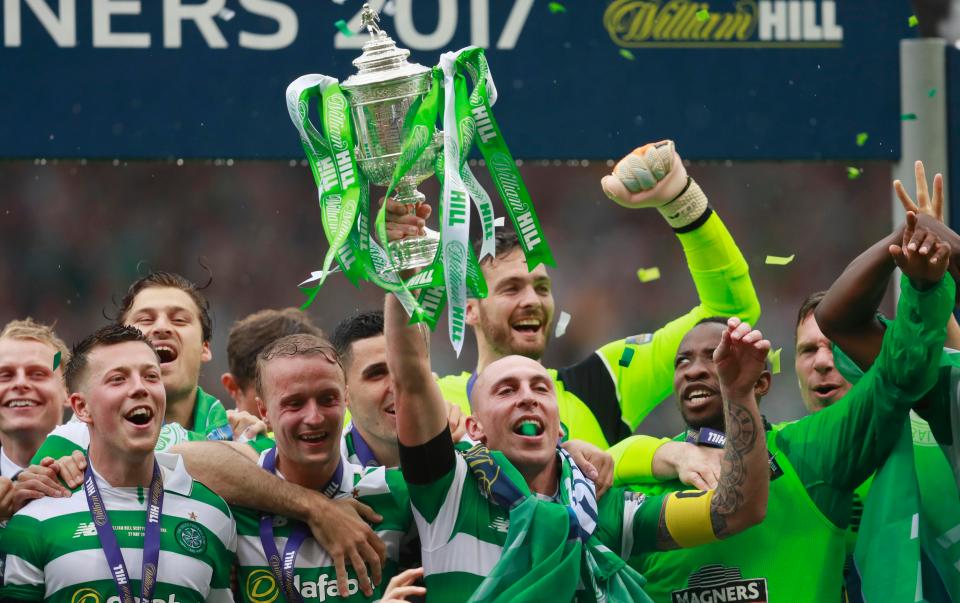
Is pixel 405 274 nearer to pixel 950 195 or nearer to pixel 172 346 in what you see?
pixel 172 346

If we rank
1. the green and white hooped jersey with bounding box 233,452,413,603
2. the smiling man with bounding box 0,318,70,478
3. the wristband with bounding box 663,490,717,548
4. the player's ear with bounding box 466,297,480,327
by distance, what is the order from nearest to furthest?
the green and white hooped jersey with bounding box 233,452,413,603 < the wristband with bounding box 663,490,717,548 < the smiling man with bounding box 0,318,70,478 < the player's ear with bounding box 466,297,480,327

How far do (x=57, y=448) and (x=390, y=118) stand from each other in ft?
4.17

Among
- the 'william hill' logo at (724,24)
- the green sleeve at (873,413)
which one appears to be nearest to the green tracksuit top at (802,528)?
the green sleeve at (873,413)

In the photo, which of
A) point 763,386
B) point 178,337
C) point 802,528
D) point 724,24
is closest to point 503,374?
point 763,386

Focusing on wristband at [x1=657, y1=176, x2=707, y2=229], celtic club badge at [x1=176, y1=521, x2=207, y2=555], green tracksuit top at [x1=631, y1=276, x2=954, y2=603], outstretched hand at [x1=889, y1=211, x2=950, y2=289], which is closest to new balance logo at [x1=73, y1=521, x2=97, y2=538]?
celtic club badge at [x1=176, y1=521, x2=207, y2=555]

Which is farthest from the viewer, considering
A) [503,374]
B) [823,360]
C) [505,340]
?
[505,340]

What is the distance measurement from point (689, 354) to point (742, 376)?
1.97 feet

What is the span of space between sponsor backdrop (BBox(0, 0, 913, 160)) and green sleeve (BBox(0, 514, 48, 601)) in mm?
2760

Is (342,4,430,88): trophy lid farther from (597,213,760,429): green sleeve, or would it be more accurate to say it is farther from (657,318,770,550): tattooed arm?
(597,213,760,429): green sleeve

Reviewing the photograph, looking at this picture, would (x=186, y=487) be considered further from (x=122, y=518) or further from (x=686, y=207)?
(x=686, y=207)

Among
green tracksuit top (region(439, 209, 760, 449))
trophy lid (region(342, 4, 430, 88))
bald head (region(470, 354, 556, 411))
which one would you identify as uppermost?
trophy lid (region(342, 4, 430, 88))

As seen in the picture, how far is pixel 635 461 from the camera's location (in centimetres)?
429

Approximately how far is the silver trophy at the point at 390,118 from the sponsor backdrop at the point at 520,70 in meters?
2.47

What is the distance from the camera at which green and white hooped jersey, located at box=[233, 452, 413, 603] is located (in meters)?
3.62
